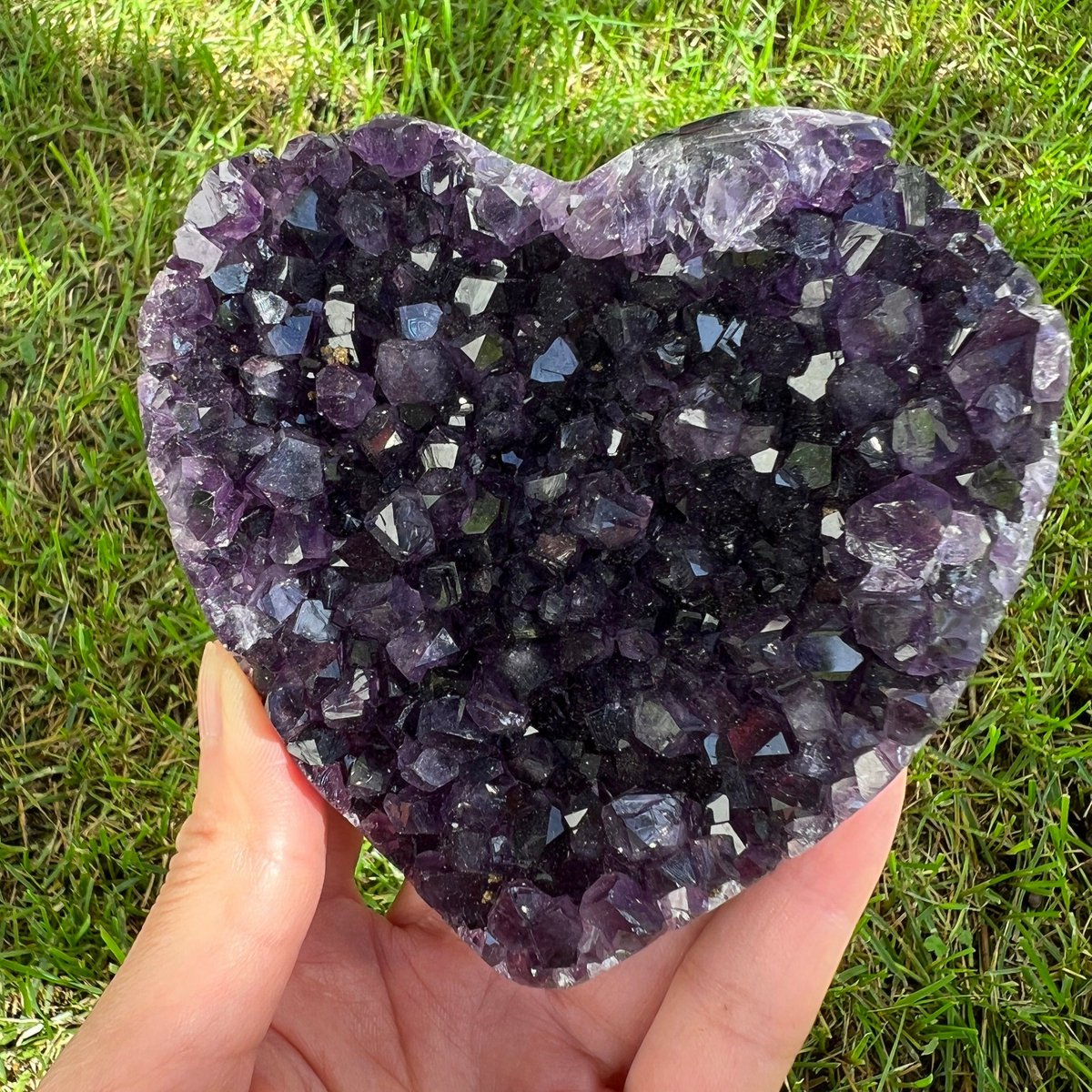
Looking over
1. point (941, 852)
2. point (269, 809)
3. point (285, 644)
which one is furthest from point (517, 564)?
Result: point (941, 852)

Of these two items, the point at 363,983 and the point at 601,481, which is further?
the point at 363,983

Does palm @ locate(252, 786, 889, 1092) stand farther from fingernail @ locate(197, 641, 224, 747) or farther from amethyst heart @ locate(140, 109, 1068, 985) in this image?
fingernail @ locate(197, 641, 224, 747)

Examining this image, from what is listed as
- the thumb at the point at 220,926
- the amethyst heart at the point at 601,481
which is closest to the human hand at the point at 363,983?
the thumb at the point at 220,926

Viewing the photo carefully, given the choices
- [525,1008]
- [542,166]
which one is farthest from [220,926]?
[542,166]

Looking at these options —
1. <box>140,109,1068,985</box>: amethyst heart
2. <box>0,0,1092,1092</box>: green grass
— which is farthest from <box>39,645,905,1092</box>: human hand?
<box>0,0,1092,1092</box>: green grass

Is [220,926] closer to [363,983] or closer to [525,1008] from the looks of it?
[363,983]

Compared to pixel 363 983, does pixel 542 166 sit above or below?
above

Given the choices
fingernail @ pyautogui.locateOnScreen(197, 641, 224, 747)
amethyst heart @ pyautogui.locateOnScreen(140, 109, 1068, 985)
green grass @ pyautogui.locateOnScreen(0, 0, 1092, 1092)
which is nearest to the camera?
amethyst heart @ pyautogui.locateOnScreen(140, 109, 1068, 985)

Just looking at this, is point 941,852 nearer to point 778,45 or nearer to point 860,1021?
point 860,1021
